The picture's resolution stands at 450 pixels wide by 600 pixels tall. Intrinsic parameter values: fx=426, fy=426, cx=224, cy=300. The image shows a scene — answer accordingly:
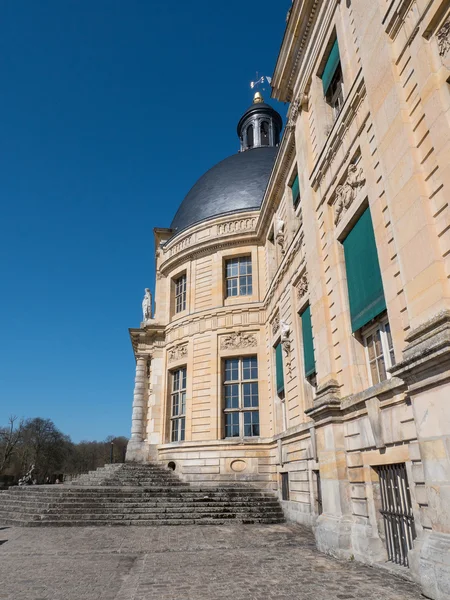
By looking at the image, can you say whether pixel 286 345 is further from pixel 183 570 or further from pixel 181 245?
pixel 181 245

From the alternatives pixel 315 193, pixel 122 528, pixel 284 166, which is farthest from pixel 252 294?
pixel 122 528

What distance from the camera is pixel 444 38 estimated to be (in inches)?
215

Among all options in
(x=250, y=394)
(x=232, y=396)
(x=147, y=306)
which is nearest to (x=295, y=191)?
(x=250, y=394)

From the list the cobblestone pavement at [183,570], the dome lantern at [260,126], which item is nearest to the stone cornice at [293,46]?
the cobblestone pavement at [183,570]

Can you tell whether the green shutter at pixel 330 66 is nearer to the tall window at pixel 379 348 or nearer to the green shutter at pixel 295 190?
the green shutter at pixel 295 190

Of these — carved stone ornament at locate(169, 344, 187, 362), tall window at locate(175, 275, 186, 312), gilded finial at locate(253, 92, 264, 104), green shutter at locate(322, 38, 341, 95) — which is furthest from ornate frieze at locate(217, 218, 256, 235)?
gilded finial at locate(253, 92, 264, 104)

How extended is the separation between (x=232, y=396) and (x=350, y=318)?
32.2ft

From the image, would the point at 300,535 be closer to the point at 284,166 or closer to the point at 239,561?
the point at 239,561

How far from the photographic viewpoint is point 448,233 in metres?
5.12

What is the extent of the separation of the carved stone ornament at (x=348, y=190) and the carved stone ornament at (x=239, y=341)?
29.5 ft

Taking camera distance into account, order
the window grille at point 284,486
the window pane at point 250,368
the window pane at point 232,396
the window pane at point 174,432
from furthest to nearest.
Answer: the window pane at point 174,432
the window pane at point 250,368
the window pane at point 232,396
the window grille at point 284,486

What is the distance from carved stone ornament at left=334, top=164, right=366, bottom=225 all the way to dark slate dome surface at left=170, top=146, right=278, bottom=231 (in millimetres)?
10698

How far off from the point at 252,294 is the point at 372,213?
1134 centimetres

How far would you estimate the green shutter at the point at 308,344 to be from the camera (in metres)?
11.1
